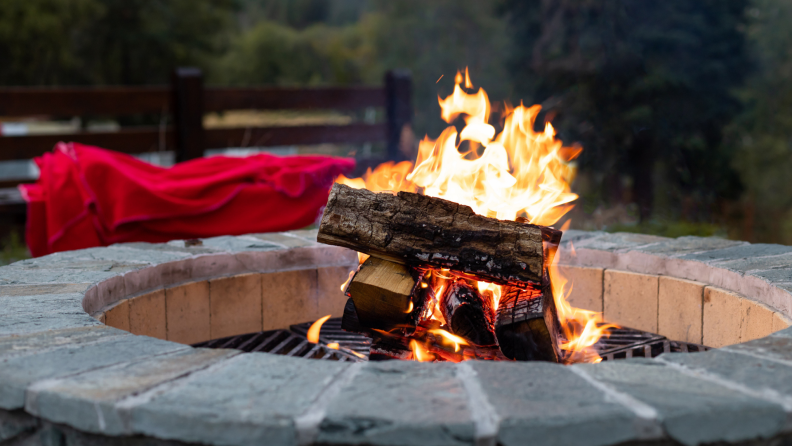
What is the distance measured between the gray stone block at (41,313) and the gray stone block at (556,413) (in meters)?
1.15

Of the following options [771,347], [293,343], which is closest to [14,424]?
[293,343]

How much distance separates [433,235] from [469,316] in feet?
0.96

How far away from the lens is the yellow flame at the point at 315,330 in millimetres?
2547

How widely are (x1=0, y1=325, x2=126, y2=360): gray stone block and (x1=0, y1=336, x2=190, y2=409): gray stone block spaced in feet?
0.08

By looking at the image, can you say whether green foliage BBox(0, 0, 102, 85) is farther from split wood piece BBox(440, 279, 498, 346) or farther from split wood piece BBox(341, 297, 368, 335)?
split wood piece BBox(440, 279, 498, 346)

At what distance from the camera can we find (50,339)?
158 cm

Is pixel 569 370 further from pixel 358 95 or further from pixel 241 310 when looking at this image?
pixel 358 95

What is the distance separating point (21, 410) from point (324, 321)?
1.51m

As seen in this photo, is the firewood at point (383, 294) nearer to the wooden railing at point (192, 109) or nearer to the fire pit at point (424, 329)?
the fire pit at point (424, 329)

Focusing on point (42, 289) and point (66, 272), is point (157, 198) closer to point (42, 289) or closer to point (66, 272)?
point (66, 272)

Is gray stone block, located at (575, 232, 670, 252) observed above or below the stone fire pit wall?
above

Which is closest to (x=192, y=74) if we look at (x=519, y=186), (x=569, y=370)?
(x=519, y=186)

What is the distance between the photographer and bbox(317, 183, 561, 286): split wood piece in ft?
6.41

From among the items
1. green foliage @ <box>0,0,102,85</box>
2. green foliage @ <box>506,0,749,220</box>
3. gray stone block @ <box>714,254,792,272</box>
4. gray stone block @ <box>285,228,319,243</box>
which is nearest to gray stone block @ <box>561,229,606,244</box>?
gray stone block @ <box>714,254,792,272</box>
